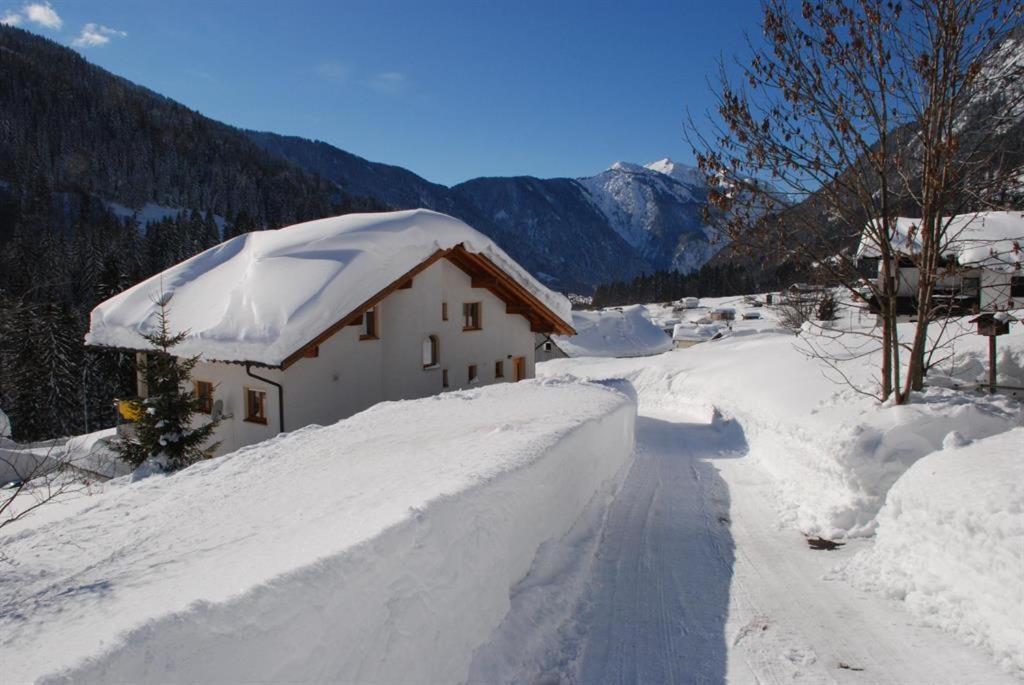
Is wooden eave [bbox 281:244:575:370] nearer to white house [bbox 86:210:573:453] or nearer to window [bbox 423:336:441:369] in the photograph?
white house [bbox 86:210:573:453]

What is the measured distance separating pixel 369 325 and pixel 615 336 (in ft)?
173

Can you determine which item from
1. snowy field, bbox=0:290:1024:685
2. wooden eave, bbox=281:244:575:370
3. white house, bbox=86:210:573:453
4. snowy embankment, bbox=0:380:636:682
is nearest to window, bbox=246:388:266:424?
white house, bbox=86:210:573:453

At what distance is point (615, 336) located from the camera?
226 ft

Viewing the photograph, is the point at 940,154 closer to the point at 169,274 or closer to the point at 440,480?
the point at 440,480

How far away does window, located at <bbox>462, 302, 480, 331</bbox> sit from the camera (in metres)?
21.2

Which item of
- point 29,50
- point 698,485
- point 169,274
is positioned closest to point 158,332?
point 169,274

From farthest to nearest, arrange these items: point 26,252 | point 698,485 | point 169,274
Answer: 1. point 26,252
2. point 169,274
3. point 698,485

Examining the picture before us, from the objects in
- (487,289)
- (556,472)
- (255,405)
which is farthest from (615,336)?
(556,472)

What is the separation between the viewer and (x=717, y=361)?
2800cm

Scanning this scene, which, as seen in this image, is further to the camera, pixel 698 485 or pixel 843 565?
pixel 698 485

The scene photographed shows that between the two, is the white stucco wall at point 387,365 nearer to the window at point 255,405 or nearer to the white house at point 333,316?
the white house at point 333,316

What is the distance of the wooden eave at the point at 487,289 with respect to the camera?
15.7m

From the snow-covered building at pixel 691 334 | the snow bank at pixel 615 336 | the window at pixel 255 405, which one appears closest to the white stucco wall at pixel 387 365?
the window at pixel 255 405

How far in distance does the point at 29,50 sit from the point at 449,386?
19323 cm
